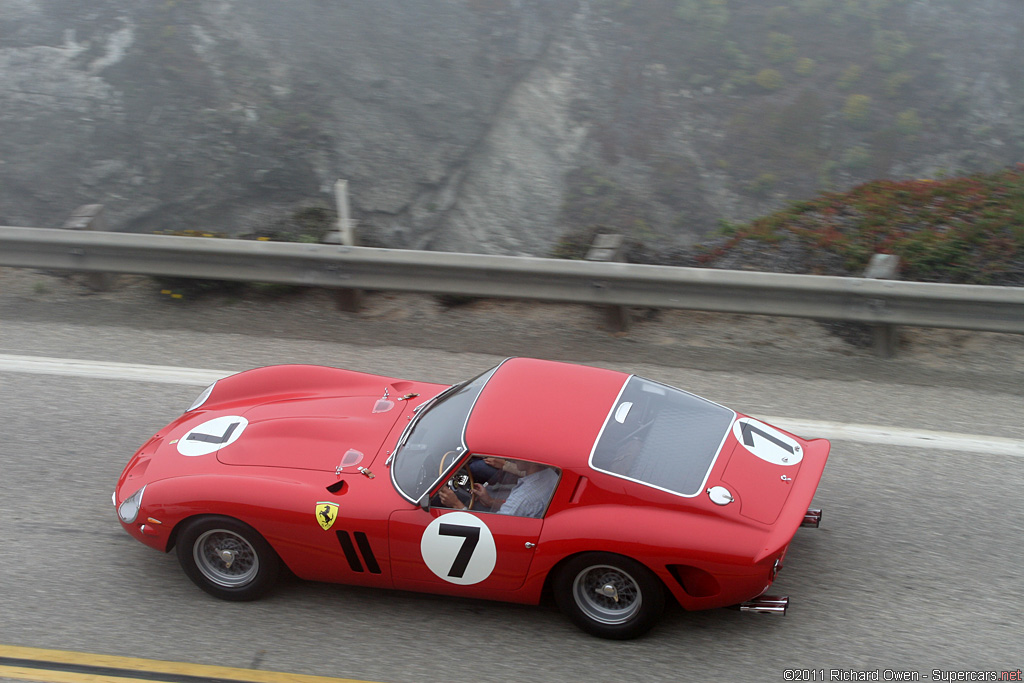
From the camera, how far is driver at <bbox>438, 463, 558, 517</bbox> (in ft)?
13.4

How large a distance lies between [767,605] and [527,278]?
12.3 feet

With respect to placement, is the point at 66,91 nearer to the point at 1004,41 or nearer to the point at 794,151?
the point at 794,151

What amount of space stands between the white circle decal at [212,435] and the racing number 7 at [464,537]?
1.40m

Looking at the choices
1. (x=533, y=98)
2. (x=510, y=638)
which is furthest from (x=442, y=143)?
(x=510, y=638)

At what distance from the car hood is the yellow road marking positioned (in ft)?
3.29

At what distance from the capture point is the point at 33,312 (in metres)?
7.55

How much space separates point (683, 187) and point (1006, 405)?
14.6ft

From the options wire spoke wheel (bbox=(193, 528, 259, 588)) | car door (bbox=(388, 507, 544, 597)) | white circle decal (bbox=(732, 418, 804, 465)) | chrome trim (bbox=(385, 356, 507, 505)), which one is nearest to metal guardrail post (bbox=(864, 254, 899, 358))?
white circle decal (bbox=(732, 418, 804, 465))

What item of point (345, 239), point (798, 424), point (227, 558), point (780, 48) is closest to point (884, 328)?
point (798, 424)

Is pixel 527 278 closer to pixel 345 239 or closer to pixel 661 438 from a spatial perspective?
pixel 345 239

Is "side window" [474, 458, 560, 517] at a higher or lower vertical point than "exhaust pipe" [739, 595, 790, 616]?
higher

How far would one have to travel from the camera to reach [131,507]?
4406mm

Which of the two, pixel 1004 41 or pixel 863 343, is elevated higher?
pixel 1004 41

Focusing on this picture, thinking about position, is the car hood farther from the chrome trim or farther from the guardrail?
the guardrail
